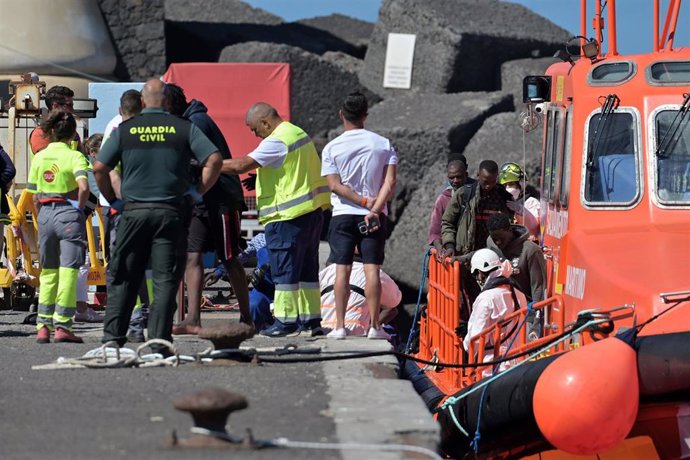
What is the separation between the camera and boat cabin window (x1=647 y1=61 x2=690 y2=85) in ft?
31.7

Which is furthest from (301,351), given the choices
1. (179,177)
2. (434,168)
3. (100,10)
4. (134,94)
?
(100,10)

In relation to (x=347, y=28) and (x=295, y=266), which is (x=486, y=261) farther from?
(x=347, y=28)

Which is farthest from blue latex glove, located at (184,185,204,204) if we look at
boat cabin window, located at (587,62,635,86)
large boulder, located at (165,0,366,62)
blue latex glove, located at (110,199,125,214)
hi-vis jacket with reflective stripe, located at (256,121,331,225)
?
large boulder, located at (165,0,366,62)

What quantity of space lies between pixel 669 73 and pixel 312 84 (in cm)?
1606

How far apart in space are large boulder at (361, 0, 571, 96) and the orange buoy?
19.2 metres

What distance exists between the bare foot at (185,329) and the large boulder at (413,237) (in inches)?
335

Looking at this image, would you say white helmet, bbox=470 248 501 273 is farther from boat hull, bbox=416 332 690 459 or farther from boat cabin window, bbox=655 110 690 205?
boat cabin window, bbox=655 110 690 205

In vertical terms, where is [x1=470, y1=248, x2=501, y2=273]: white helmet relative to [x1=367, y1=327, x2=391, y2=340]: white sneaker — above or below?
above

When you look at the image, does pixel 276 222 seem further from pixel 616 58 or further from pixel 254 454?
pixel 254 454

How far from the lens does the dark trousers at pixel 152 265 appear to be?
8703 mm

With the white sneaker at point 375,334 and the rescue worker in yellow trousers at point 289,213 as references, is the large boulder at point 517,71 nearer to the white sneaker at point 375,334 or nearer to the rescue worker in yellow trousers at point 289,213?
the rescue worker in yellow trousers at point 289,213

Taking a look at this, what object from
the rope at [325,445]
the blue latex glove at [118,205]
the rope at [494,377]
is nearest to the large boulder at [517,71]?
the rope at [494,377]

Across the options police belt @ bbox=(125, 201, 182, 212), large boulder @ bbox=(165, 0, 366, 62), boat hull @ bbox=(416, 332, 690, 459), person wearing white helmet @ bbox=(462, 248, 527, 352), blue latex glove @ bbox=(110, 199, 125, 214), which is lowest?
boat hull @ bbox=(416, 332, 690, 459)

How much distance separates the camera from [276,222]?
33.9 ft
